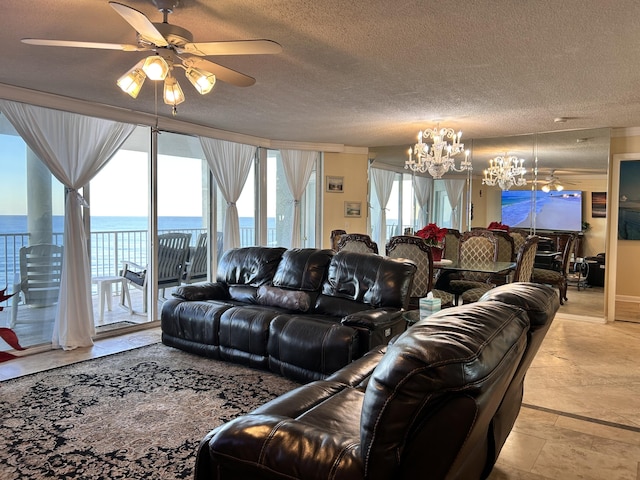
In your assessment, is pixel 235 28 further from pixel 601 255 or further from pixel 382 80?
pixel 601 255

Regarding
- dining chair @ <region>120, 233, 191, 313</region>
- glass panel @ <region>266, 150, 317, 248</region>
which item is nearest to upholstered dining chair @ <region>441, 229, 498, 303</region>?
glass panel @ <region>266, 150, 317, 248</region>

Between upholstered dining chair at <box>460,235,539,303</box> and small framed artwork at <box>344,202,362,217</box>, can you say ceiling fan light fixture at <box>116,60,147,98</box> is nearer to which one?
upholstered dining chair at <box>460,235,539,303</box>

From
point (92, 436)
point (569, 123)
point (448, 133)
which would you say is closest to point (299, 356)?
point (92, 436)

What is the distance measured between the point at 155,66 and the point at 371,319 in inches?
83.5

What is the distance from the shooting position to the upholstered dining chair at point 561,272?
5812mm

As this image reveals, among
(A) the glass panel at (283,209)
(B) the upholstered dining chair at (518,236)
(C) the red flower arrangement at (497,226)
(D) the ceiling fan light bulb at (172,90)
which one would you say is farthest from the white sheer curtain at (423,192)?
(D) the ceiling fan light bulb at (172,90)

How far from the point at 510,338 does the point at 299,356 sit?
2.16 m

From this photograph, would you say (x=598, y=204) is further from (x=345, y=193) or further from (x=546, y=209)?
(x=345, y=193)

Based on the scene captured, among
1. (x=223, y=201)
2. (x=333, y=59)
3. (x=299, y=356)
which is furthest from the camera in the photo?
(x=223, y=201)

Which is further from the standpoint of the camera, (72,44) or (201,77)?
(201,77)

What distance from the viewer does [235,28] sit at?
8.77 feet

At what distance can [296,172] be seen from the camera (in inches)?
283

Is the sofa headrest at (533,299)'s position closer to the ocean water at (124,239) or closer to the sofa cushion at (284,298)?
the sofa cushion at (284,298)

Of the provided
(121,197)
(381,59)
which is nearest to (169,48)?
(381,59)
